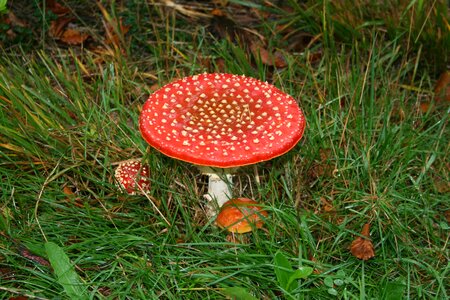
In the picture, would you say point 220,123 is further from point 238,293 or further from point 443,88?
point 443,88

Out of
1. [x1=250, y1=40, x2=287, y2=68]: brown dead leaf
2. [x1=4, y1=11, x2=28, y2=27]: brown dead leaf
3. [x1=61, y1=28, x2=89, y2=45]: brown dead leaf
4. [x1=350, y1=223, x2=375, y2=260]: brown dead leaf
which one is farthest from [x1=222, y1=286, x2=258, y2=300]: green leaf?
[x1=4, y1=11, x2=28, y2=27]: brown dead leaf

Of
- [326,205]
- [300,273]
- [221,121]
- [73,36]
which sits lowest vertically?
[326,205]

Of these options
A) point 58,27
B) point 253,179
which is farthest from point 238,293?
point 58,27

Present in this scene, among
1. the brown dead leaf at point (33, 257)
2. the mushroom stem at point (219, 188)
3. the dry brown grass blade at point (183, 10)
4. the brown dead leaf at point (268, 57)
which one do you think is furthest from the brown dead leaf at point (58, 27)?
the brown dead leaf at point (33, 257)

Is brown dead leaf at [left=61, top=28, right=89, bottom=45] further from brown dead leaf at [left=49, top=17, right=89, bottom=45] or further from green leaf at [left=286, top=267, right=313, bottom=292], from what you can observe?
green leaf at [left=286, top=267, right=313, bottom=292]

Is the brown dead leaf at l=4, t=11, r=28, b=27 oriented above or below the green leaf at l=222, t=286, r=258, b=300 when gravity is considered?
above

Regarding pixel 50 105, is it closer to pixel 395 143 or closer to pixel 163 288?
pixel 163 288

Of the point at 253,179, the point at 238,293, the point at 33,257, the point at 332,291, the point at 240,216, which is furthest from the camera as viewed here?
the point at 253,179

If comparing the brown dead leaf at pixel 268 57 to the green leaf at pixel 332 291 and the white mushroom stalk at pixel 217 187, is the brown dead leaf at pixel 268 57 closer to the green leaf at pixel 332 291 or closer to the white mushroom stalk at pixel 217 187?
the white mushroom stalk at pixel 217 187
